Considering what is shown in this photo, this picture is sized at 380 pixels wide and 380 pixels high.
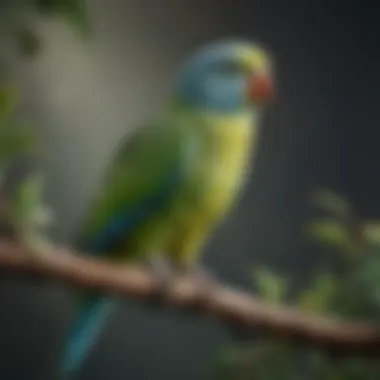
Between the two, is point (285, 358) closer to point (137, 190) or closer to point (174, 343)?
point (174, 343)

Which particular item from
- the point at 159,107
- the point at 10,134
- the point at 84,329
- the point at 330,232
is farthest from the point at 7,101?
the point at 330,232

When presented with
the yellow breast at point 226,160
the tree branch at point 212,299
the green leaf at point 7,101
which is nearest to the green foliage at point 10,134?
the green leaf at point 7,101

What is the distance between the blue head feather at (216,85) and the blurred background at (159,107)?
28 millimetres

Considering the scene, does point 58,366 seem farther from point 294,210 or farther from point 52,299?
point 294,210

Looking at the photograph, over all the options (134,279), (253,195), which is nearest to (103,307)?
(134,279)

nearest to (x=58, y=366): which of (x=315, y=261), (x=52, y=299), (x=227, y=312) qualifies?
(x=52, y=299)

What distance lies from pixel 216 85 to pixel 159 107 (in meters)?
0.07

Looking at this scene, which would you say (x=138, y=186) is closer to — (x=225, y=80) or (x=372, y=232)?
(x=225, y=80)

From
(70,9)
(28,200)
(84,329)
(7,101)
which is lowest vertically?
(84,329)

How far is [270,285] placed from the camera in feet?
4.09

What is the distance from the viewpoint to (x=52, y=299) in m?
1.23

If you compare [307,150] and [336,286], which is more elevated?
[307,150]

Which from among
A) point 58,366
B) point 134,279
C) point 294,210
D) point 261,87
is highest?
point 261,87

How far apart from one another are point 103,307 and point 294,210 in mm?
260
